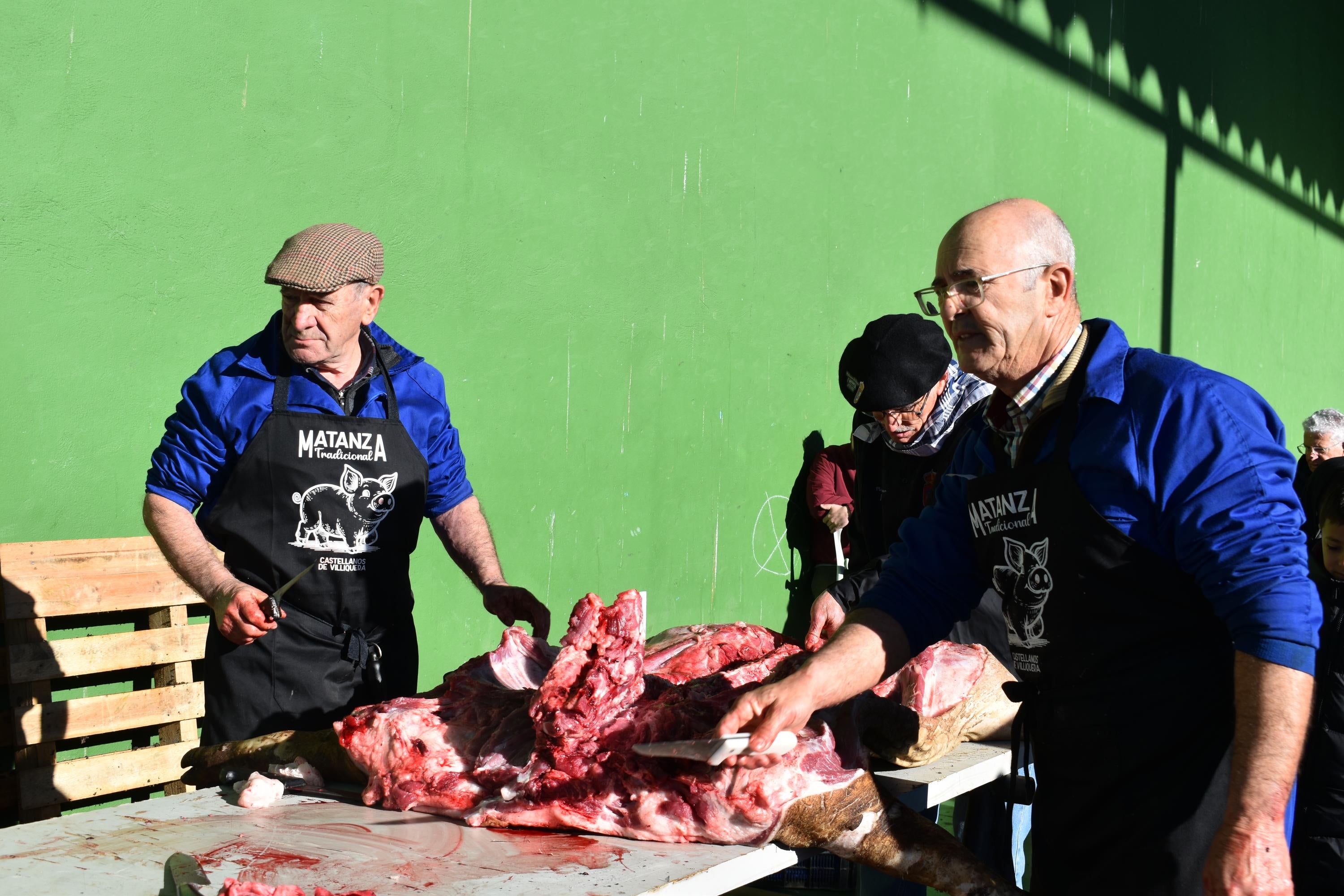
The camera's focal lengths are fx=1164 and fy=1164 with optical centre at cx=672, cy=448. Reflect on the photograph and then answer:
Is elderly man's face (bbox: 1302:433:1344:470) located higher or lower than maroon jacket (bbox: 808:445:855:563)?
higher

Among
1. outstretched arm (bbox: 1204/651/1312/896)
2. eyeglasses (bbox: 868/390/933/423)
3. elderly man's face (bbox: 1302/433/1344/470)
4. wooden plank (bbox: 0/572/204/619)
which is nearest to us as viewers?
outstretched arm (bbox: 1204/651/1312/896)

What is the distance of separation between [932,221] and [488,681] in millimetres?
6145

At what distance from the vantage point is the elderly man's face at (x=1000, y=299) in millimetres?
2369

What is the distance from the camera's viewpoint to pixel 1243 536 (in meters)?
2.09

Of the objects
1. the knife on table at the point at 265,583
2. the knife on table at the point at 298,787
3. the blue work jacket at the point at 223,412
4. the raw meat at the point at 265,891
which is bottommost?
the knife on table at the point at 298,787

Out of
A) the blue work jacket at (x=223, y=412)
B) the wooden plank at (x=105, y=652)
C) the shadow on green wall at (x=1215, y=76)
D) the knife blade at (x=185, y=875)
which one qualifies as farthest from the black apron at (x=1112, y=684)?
the shadow on green wall at (x=1215, y=76)

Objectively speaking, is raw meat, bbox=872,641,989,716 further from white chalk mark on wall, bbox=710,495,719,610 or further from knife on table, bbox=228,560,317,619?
white chalk mark on wall, bbox=710,495,719,610

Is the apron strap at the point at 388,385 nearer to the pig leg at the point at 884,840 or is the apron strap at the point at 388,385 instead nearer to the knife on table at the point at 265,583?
the knife on table at the point at 265,583

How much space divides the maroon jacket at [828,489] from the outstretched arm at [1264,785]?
197 inches

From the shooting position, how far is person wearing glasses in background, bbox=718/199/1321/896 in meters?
2.05

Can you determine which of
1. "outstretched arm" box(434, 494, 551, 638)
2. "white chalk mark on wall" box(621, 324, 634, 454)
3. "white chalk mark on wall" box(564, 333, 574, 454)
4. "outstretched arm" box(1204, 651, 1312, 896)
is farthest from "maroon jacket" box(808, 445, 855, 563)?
"outstretched arm" box(1204, 651, 1312, 896)

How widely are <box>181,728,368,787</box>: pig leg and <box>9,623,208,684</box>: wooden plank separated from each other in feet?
4.16

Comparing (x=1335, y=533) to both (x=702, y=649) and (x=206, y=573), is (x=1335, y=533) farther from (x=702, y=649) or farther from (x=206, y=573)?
(x=206, y=573)

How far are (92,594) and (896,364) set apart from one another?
294 centimetres
